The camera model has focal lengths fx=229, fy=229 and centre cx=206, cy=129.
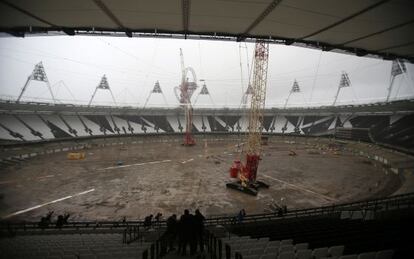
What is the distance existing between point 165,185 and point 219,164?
13580 mm

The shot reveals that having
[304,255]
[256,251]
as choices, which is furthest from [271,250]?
[304,255]

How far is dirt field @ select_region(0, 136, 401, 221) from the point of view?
2066 centimetres

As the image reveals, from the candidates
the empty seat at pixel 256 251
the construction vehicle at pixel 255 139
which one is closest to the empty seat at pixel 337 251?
the empty seat at pixel 256 251

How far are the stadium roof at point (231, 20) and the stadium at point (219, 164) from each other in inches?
2.5

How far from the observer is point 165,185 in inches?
1062

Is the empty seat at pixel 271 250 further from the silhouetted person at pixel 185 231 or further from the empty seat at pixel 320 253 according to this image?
the silhouetted person at pixel 185 231

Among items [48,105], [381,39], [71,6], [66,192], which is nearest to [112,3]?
[71,6]

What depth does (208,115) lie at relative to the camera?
284 ft

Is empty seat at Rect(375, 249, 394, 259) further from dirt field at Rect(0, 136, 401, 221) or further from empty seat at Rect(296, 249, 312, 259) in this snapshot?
dirt field at Rect(0, 136, 401, 221)

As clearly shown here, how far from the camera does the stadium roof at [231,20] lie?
570cm

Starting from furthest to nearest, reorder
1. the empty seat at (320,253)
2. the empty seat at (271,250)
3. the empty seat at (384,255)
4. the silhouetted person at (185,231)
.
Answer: the silhouetted person at (185,231)
the empty seat at (271,250)
the empty seat at (320,253)
the empty seat at (384,255)

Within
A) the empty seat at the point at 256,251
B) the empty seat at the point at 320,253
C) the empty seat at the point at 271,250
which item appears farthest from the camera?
the empty seat at the point at 256,251

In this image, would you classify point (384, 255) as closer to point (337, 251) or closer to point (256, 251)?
point (337, 251)

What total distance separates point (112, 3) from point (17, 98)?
59.7m
